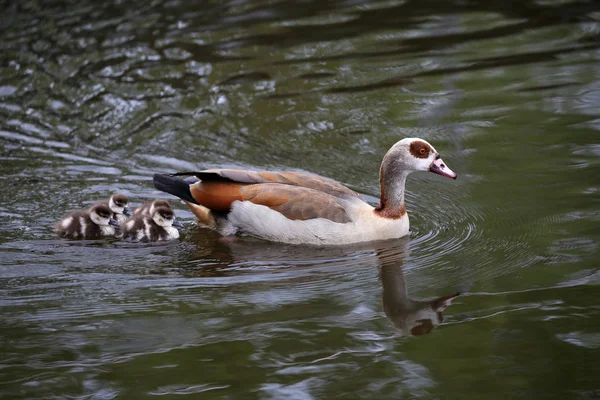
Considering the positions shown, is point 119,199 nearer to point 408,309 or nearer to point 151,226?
point 151,226

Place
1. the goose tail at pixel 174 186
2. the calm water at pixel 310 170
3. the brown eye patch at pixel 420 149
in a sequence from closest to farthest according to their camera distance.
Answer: the calm water at pixel 310 170 → the brown eye patch at pixel 420 149 → the goose tail at pixel 174 186

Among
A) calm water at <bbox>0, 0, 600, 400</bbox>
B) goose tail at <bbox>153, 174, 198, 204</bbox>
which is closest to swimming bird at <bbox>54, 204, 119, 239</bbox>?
calm water at <bbox>0, 0, 600, 400</bbox>

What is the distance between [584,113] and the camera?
10133mm

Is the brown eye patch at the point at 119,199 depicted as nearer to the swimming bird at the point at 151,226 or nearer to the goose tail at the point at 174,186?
the swimming bird at the point at 151,226

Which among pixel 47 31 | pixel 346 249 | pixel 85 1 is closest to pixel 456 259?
pixel 346 249

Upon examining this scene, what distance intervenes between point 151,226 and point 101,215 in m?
0.45

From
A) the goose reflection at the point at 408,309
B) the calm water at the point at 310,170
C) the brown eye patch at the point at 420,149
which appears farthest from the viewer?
the brown eye patch at the point at 420,149

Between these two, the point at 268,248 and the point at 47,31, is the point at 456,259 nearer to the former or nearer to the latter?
the point at 268,248

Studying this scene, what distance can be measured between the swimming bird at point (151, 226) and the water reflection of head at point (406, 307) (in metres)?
2.03

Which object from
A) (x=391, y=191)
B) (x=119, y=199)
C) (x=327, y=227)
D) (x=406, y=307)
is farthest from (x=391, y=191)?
(x=119, y=199)

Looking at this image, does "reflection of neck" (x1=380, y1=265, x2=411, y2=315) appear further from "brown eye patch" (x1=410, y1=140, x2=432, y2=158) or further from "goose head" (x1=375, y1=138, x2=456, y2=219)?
"brown eye patch" (x1=410, y1=140, x2=432, y2=158)

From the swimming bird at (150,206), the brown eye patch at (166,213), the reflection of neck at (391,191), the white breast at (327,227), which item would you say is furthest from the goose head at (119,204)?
the reflection of neck at (391,191)

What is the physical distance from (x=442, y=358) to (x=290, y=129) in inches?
220

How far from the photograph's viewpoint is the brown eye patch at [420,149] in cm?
787
